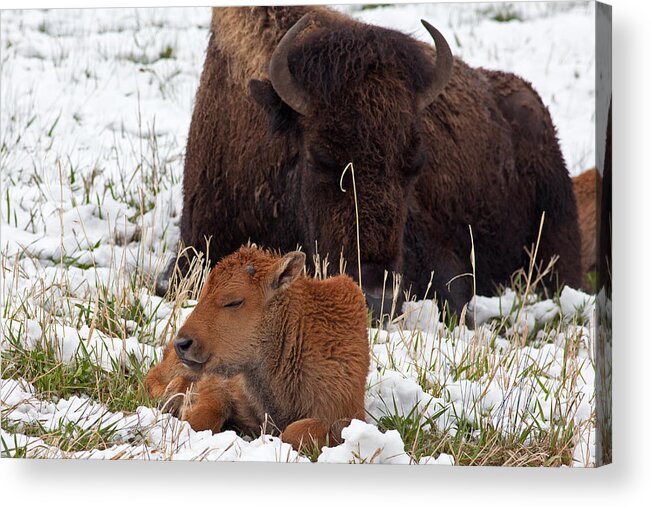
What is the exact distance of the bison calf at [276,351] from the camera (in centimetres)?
454


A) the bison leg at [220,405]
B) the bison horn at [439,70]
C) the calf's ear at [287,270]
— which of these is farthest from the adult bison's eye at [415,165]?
the bison leg at [220,405]

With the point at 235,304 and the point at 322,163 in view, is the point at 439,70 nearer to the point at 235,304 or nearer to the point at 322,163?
the point at 322,163

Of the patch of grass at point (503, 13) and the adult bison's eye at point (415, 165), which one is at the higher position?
the patch of grass at point (503, 13)

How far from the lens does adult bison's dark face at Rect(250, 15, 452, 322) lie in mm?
5465

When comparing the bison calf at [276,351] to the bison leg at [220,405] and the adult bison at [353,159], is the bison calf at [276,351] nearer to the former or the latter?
the bison leg at [220,405]

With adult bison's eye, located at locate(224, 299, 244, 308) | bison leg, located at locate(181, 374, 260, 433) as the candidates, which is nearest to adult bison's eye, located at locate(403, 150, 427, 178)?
adult bison's eye, located at locate(224, 299, 244, 308)

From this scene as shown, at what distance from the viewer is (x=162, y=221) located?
5.80 meters

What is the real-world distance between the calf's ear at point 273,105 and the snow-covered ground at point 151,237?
301mm

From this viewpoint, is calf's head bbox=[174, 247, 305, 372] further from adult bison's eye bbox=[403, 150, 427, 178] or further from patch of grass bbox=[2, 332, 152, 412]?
adult bison's eye bbox=[403, 150, 427, 178]

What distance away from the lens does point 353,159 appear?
5484mm

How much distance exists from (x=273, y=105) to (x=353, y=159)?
0.53 meters

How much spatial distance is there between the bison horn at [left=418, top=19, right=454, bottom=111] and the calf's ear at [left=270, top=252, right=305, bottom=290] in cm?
133

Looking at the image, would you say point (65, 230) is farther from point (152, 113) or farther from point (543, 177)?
point (543, 177)

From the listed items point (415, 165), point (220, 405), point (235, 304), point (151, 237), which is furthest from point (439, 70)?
point (220, 405)
